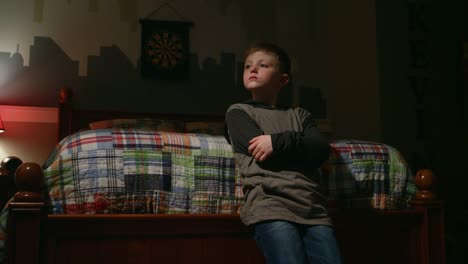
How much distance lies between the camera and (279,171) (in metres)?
1.29

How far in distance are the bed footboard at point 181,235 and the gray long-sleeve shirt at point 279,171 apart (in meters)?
0.14

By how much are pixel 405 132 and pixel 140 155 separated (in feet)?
8.35

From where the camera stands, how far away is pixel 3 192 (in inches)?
89.4

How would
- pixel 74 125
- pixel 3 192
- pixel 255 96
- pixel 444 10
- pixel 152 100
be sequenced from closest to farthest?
pixel 255 96 < pixel 3 192 < pixel 74 125 < pixel 152 100 < pixel 444 10

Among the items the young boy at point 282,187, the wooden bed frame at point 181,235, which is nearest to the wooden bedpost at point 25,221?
the wooden bed frame at point 181,235

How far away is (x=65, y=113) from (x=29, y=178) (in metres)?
2.03

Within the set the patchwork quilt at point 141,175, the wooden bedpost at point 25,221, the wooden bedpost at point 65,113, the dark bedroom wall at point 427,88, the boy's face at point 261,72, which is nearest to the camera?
the wooden bedpost at point 25,221

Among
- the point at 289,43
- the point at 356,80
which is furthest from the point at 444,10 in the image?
the point at 289,43

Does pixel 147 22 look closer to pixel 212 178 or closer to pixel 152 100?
pixel 152 100

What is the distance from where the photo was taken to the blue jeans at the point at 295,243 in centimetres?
117

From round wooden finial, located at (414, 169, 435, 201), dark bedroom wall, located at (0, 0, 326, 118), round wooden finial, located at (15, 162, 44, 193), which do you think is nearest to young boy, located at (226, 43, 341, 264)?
round wooden finial, located at (414, 169, 435, 201)

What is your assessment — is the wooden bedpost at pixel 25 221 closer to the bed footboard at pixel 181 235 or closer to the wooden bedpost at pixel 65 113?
the bed footboard at pixel 181 235

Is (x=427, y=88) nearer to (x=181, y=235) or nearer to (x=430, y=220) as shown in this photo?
(x=430, y=220)

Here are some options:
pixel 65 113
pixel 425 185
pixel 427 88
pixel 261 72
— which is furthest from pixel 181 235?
pixel 427 88
